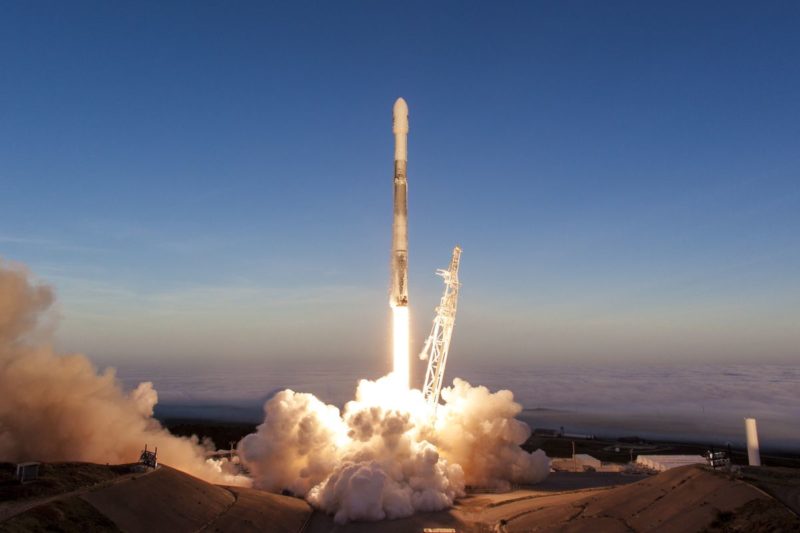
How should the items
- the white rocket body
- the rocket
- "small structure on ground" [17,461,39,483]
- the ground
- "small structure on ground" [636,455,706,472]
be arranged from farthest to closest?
"small structure on ground" [636,455,706,472] → the rocket → the white rocket body → "small structure on ground" [17,461,39,483] → the ground

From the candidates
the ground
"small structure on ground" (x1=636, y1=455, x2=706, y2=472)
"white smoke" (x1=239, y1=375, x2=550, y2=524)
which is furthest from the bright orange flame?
"small structure on ground" (x1=636, y1=455, x2=706, y2=472)

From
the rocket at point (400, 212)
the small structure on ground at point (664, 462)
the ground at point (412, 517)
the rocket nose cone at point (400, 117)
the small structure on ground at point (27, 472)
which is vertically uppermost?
the rocket nose cone at point (400, 117)

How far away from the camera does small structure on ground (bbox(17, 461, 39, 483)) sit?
2670 centimetres

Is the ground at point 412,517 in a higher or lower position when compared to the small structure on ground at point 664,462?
higher

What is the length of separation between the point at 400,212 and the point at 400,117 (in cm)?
642

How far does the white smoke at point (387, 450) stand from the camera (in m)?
34.2

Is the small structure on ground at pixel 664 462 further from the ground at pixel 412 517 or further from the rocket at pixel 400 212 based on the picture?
the rocket at pixel 400 212

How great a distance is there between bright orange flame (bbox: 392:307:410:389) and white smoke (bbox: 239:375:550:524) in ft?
2.17

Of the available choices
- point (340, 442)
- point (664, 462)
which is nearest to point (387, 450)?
point (340, 442)

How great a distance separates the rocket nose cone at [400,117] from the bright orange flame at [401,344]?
11812 millimetres

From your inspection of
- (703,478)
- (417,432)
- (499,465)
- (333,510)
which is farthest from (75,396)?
(703,478)

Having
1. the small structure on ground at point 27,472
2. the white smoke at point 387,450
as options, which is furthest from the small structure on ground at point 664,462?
the small structure on ground at point 27,472

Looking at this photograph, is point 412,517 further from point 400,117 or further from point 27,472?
point 400,117

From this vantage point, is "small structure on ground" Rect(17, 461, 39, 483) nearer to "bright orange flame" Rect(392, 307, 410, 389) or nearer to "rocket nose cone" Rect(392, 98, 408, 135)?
"bright orange flame" Rect(392, 307, 410, 389)
